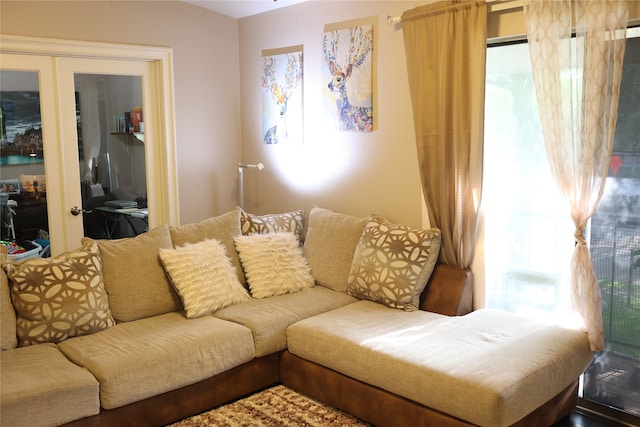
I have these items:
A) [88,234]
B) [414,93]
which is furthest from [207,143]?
[414,93]

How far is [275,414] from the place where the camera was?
10.4 feet

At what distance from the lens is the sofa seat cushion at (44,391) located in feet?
8.29

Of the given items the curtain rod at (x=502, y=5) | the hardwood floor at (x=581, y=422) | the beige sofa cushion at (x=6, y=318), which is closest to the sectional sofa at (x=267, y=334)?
the beige sofa cushion at (x=6, y=318)

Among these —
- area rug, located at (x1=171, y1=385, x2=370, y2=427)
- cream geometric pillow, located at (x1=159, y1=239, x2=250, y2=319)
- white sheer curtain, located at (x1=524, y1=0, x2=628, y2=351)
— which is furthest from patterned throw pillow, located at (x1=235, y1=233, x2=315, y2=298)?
white sheer curtain, located at (x1=524, y1=0, x2=628, y2=351)

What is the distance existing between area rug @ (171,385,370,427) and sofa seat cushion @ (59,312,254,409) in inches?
8.5

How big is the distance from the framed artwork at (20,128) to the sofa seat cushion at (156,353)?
147cm

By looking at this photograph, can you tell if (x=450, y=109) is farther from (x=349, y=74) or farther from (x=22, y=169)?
(x=22, y=169)

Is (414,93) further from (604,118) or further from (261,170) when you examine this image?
(261,170)

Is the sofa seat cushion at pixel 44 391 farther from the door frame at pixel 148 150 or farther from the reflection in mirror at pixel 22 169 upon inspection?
the door frame at pixel 148 150

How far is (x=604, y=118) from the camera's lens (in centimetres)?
294

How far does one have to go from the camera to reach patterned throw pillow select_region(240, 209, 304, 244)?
4102mm

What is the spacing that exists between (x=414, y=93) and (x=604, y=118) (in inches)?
44.4

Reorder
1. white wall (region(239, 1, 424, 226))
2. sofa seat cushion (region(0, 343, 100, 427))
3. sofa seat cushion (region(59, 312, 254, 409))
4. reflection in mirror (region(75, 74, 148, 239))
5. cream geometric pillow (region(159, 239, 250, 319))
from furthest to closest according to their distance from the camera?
reflection in mirror (region(75, 74, 148, 239))
white wall (region(239, 1, 424, 226))
cream geometric pillow (region(159, 239, 250, 319))
sofa seat cushion (region(59, 312, 254, 409))
sofa seat cushion (region(0, 343, 100, 427))

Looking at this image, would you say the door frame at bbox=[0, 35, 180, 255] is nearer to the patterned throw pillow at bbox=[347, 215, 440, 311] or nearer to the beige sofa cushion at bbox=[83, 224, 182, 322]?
the beige sofa cushion at bbox=[83, 224, 182, 322]
